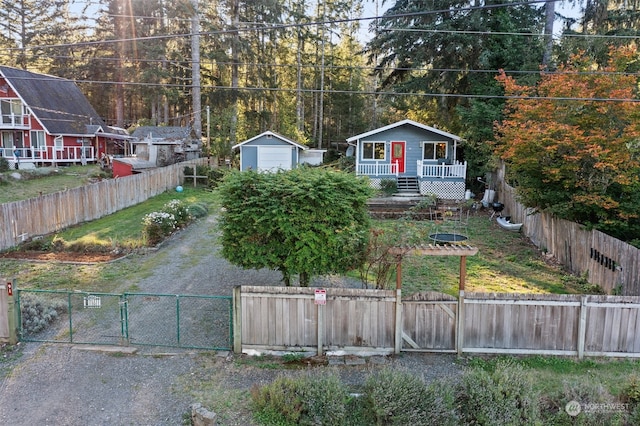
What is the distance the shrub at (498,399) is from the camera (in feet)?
18.8

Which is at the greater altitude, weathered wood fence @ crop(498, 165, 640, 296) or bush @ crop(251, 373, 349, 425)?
weathered wood fence @ crop(498, 165, 640, 296)

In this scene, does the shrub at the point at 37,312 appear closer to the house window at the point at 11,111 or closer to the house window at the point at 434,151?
the house window at the point at 434,151

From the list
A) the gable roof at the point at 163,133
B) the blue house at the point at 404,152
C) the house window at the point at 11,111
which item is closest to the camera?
the blue house at the point at 404,152

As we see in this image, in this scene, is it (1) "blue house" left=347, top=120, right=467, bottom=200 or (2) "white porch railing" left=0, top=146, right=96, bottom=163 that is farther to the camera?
(2) "white porch railing" left=0, top=146, right=96, bottom=163

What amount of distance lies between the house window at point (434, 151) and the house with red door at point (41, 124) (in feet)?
70.6

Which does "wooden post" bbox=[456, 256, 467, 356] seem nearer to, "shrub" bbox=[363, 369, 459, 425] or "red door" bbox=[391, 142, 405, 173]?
"shrub" bbox=[363, 369, 459, 425]

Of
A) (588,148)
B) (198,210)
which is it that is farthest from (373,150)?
(588,148)

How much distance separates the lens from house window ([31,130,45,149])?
3166 centimetres

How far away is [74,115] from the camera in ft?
115

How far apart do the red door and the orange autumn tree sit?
1144 centimetres

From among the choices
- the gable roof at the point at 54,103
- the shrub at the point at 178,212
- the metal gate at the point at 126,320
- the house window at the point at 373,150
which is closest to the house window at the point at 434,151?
the house window at the point at 373,150

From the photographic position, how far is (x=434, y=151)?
26.0 meters

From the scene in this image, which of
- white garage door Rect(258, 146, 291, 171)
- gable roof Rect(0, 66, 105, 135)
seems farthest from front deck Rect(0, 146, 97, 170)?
white garage door Rect(258, 146, 291, 171)

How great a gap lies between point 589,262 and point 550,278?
1.03 m
